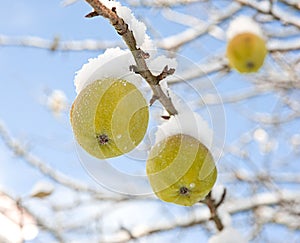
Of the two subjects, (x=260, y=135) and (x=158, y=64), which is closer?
(x=158, y=64)

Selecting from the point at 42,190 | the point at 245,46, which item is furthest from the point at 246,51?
the point at 42,190

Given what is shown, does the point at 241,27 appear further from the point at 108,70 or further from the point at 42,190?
the point at 42,190

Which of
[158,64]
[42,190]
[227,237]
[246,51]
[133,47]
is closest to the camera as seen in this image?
[246,51]

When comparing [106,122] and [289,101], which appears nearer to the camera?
[106,122]

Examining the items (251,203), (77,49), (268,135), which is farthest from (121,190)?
(268,135)

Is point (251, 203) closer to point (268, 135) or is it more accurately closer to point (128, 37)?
point (268, 135)

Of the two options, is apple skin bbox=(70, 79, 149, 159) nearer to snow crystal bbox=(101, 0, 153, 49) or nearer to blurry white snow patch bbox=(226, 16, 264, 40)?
snow crystal bbox=(101, 0, 153, 49)
